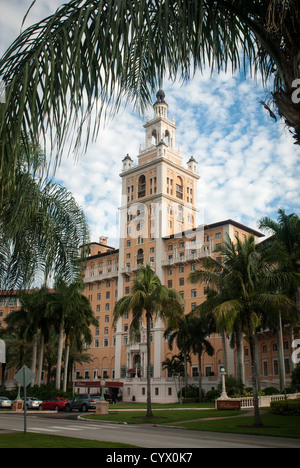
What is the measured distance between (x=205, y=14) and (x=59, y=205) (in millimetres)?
5519

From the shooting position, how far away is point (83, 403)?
40.5 meters

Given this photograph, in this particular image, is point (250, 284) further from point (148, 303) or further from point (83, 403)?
point (83, 403)

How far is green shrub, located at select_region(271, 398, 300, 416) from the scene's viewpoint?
2777 centimetres

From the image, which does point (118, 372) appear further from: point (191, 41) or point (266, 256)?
point (191, 41)

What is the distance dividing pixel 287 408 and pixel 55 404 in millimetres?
23471

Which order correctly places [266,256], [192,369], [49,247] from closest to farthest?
[49,247]
[266,256]
[192,369]

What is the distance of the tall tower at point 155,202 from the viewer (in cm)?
8350

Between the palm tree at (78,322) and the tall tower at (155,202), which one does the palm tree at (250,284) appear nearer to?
the palm tree at (78,322)

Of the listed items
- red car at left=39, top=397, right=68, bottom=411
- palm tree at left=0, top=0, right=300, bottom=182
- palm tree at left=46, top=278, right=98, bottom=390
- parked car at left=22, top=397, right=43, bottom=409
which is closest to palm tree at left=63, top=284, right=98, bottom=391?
palm tree at left=46, top=278, right=98, bottom=390

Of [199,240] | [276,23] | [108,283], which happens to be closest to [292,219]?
[276,23]

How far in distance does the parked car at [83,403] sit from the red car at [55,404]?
779 millimetres

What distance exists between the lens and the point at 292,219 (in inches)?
1389

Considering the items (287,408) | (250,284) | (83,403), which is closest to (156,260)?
(83,403)

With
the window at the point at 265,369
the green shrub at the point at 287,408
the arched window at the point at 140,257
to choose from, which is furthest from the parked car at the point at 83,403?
the arched window at the point at 140,257
